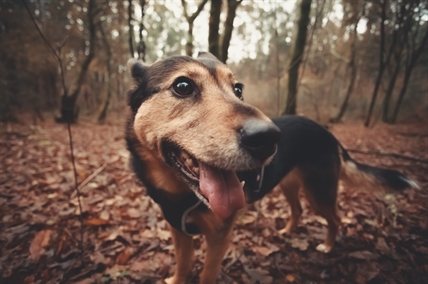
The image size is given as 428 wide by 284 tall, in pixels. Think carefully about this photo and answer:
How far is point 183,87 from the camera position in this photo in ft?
6.75

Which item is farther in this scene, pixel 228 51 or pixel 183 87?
pixel 228 51

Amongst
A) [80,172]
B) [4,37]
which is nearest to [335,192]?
[80,172]

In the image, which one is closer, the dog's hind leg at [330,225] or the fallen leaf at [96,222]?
the dog's hind leg at [330,225]

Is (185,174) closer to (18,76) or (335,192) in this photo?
(335,192)

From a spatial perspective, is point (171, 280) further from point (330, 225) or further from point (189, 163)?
point (330, 225)

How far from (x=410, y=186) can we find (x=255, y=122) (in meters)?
2.87

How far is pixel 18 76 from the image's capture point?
14391 millimetres

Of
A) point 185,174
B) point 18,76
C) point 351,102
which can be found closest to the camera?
point 185,174

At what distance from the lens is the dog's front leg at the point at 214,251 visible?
2316 mm

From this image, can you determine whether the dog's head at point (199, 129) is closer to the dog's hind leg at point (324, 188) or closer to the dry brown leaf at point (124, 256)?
the dry brown leaf at point (124, 256)

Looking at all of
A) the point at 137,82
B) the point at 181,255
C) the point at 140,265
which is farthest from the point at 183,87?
the point at 140,265

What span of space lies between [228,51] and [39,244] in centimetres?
471

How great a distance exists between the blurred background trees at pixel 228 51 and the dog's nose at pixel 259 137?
2.66 m

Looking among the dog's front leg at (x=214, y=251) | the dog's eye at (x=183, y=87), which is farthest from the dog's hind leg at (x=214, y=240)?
the dog's eye at (x=183, y=87)
